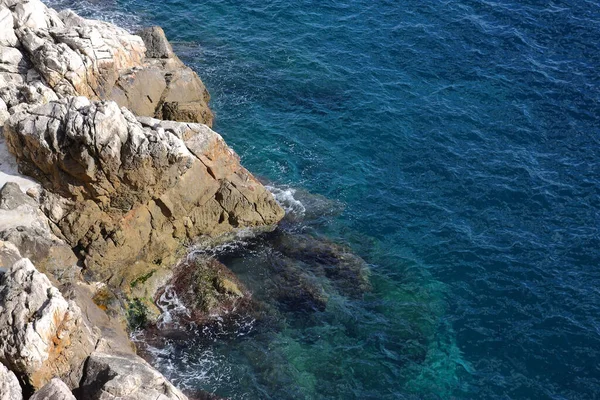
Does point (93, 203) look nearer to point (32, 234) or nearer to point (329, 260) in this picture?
point (32, 234)

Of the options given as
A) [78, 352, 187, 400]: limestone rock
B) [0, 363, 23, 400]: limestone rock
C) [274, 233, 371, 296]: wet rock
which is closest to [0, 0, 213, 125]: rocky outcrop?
[274, 233, 371, 296]: wet rock

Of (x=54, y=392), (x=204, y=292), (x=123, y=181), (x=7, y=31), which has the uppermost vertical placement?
(x=7, y=31)

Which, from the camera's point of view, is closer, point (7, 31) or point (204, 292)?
point (204, 292)

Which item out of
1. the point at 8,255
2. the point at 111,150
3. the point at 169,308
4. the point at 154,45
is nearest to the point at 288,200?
the point at 169,308

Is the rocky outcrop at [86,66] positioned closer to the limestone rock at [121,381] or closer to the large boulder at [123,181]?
the large boulder at [123,181]

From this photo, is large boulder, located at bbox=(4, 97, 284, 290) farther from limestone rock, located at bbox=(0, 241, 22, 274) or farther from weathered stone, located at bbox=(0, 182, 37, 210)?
limestone rock, located at bbox=(0, 241, 22, 274)

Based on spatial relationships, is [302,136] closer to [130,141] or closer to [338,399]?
[130,141]
